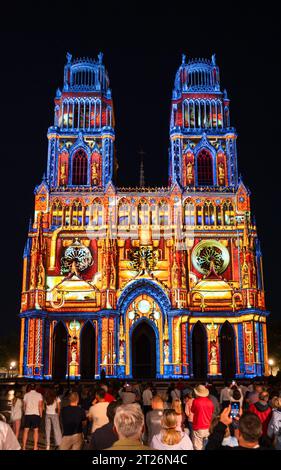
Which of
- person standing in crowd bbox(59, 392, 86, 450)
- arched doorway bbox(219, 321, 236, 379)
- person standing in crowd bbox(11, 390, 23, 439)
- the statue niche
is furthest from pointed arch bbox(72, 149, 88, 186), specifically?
person standing in crowd bbox(59, 392, 86, 450)

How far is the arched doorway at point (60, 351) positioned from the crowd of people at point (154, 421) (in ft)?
104

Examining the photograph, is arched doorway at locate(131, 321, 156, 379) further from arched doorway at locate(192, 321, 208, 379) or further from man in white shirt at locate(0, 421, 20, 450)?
man in white shirt at locate(0, 421, 20, 450)

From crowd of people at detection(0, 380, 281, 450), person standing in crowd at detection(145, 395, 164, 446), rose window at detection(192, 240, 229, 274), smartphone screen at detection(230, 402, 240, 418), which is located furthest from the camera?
rose window at detection(192, 240, 229, 274)

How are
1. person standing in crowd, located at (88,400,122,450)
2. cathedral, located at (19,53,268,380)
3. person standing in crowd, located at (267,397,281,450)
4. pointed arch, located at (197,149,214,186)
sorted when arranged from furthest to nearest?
pointed arch, located at (197,149,214,186) < cathedral, located at (19,53,268,380) < person standing in crowd, located at (267,397,281,450) < person standing in crowd, located at (88,400,122,450)

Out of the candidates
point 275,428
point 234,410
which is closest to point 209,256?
point 234,410

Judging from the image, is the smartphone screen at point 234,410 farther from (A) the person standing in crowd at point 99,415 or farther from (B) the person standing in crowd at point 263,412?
(A) the person standing in crowd at point 99,415

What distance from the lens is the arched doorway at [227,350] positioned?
53062mm

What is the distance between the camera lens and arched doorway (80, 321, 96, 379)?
5303cm

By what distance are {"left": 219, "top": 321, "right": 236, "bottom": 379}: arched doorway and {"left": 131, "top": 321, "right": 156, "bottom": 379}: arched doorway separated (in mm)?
6536

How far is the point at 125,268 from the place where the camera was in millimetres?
55344

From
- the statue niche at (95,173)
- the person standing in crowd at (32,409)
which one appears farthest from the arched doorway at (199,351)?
the person standing in crowd at (32,409)
